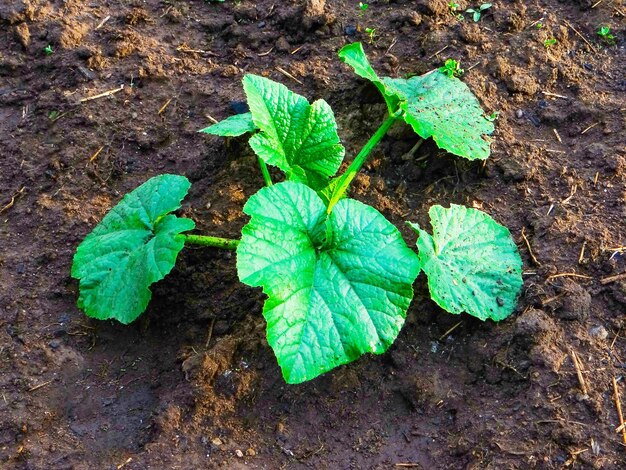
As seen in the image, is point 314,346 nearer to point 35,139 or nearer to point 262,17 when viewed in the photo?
point 35,139

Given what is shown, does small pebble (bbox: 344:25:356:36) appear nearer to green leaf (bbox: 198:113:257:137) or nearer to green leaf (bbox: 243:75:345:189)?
green leaf (bbox: 198:113:257:137)

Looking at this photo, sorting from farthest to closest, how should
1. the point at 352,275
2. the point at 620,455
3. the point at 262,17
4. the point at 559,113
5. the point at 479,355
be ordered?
the point at 262,17
the point at 559,113
the point at 479,355
the point at 352,275
the point at 620,455

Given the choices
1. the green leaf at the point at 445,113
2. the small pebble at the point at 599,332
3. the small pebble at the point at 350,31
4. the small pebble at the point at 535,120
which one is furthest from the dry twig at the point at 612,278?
the small pebble at the point at 350,31

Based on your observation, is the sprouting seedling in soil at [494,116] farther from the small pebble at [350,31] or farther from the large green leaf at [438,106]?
the small pebble at [350,31]

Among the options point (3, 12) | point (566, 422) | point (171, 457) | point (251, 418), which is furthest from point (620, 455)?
point (3, 12)

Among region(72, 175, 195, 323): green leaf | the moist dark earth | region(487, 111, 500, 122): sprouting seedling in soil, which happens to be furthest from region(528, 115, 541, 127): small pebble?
region(72, 175, 195, 323): green leaf

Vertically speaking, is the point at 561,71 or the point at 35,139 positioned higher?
the point at 561,71

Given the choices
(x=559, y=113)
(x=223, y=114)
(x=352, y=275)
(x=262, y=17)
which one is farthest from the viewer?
(x=262, y=17)
